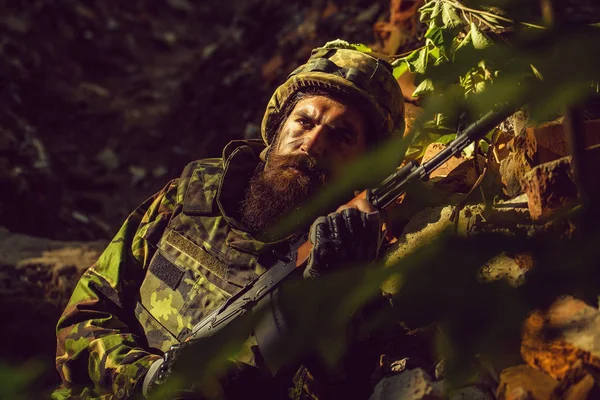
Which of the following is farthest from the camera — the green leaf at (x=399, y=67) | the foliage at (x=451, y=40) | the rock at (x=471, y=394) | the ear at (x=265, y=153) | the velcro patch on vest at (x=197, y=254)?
the green leaf at (x=399, y=67)

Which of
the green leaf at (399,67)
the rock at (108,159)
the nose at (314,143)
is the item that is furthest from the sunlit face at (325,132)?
the rock at (108,159)

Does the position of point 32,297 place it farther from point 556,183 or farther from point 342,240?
point 556,183

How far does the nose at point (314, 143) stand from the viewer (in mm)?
3055

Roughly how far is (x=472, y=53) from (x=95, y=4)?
7.40m

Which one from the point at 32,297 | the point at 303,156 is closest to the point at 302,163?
the point at 303,156

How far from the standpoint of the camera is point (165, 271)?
296 cm

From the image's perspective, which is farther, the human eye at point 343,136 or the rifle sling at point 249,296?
the human eye at point 343,136

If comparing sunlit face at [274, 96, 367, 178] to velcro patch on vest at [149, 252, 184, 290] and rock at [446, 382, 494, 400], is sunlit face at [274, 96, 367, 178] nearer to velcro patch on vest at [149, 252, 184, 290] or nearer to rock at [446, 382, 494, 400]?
velcro patch on vest at [149, 252, 184, 290]

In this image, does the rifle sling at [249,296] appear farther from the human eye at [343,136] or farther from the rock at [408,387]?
the human eye at [343,136]

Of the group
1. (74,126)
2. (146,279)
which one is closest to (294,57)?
(74,126)

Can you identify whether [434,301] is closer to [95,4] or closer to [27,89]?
[27,89]

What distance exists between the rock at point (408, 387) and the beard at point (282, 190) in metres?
0.96

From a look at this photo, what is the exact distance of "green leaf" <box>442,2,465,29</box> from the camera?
2.99 metres

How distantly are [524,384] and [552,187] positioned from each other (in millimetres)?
662
